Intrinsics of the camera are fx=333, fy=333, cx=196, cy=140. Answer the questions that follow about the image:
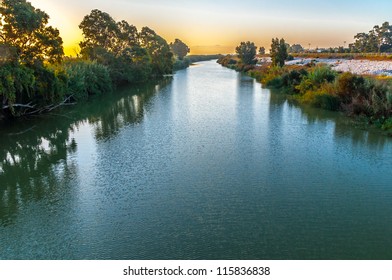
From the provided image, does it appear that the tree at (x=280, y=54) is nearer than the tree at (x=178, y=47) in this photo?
Yes

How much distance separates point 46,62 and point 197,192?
80.3 ft

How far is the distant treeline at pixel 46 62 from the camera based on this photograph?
2461cm

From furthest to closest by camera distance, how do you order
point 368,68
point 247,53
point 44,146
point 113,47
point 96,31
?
1. point 247,53
2. point 113,47
3. point 96,31
4. point 368,68
5. point 44,146

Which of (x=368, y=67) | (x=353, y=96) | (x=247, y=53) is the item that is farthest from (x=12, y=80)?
(x=247, y=53)

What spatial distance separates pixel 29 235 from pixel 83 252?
216cm

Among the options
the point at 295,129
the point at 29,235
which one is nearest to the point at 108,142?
the point at 29,235

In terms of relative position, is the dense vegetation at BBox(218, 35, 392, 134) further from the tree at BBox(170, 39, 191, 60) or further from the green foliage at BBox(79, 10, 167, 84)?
the tree at BBox(170, 39, 191, 60)

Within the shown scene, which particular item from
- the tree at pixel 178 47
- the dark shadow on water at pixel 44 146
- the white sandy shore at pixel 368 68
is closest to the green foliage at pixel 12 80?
the dark shadow on water at pixel 44 146

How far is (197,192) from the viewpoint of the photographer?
13.1m

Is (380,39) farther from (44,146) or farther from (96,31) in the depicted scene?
(44,146)

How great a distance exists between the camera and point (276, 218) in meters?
11.0

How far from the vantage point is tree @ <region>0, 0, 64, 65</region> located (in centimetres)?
2509

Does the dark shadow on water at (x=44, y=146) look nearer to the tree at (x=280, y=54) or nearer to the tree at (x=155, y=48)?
the tree at (x=280, y=54)

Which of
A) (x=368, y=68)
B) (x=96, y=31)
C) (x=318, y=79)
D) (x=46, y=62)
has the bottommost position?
(x=318, y=79)
